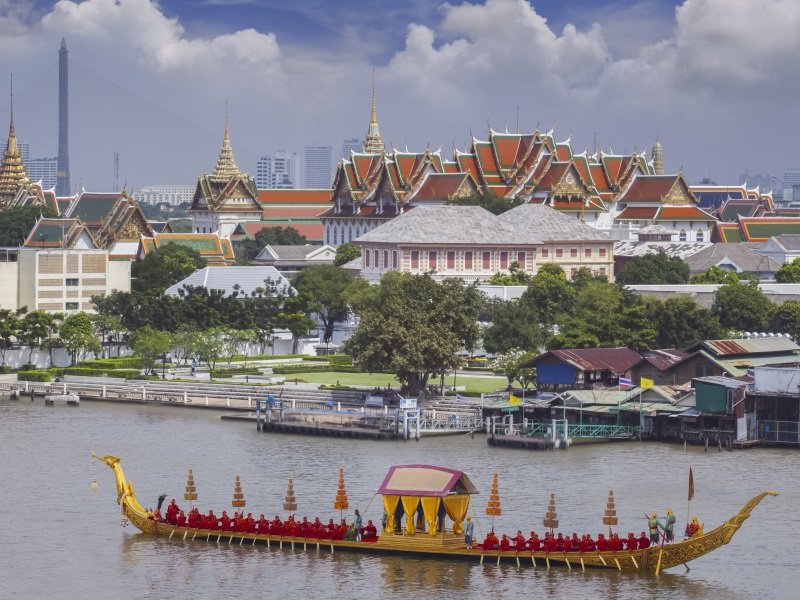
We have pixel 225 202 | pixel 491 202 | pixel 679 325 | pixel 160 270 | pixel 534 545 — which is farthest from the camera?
pixel 225 202

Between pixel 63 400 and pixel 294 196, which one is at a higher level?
pixel 294 196

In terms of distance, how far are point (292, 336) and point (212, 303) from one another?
387 cm

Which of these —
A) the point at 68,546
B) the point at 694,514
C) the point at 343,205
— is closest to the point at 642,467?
the point at 694,514

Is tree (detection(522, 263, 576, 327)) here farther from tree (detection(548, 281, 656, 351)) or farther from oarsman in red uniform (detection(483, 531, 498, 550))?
oarsman in red uniform (detection(483, 531, 498, 550))

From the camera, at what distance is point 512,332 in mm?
83000

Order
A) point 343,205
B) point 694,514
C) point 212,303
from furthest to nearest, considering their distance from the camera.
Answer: point 343,205, point 212,303, point 694,514

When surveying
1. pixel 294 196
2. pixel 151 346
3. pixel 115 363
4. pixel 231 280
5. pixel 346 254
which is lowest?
pixel 115 363

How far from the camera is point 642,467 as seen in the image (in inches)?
2381

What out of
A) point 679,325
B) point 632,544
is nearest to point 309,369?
point 679,325

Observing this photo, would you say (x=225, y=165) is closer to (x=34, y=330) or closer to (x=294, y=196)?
(x=294, y=196)

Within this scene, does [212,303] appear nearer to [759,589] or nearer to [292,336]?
[292,336]

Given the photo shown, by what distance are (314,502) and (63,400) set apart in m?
27.9

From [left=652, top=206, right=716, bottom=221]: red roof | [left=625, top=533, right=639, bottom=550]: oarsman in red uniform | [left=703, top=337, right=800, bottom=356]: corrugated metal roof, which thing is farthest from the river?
[left=652, top=206, right=716, bottom=221]: red roof

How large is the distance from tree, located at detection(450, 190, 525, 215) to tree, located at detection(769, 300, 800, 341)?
148 feet
